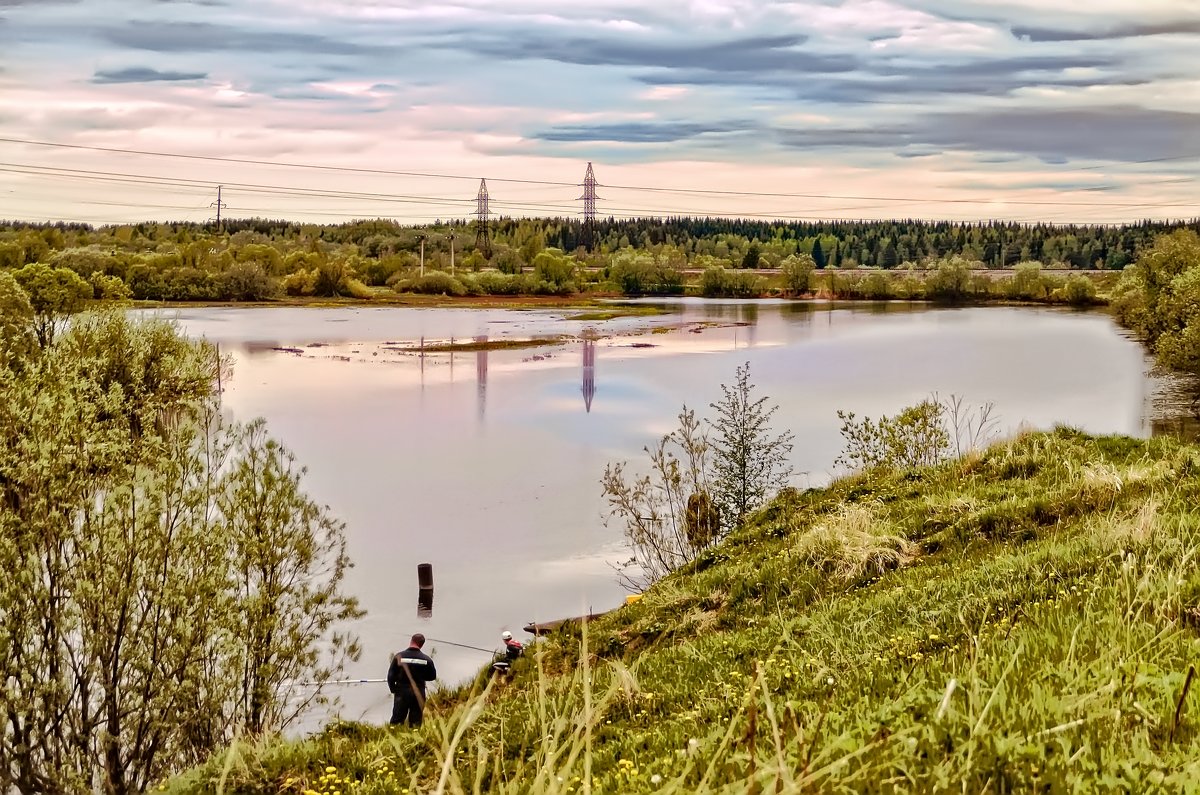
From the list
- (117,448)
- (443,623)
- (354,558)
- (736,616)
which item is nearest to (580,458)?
(354,558)

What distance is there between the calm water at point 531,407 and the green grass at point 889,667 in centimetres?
615

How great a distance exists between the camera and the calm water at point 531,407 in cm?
2064

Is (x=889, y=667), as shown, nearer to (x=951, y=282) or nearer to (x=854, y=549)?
(x=854, y=549)

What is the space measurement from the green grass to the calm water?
20.2 feet

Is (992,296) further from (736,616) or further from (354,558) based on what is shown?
(736,616)

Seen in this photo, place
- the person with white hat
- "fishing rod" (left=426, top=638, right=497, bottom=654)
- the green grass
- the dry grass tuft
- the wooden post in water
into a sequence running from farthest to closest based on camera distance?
the wooden post in water, "fishing rod" (left=426, top=638, right=497, bottom=654), the person with white hat, the dry grass tuft, the green grass

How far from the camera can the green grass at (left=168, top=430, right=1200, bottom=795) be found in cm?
281

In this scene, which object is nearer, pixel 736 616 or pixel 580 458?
pixel 736 616

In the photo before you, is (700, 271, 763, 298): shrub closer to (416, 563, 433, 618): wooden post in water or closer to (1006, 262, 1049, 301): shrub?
(1006, 262, 1049, 301): shrub

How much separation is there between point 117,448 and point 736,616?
926 centimetres

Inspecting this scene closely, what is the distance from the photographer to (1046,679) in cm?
362

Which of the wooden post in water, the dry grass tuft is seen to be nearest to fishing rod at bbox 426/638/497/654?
the wooden post in water

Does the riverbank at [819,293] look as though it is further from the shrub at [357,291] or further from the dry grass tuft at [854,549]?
the dry grass tuft at [854,549]

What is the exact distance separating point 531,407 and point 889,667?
3631 centimetres
